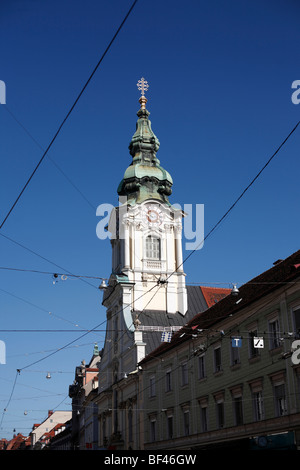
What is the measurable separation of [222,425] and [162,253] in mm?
30177

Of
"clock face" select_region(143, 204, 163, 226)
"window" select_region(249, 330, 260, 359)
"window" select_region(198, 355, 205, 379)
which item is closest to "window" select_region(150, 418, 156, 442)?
"window" select_region(198, 355, 205, 379)

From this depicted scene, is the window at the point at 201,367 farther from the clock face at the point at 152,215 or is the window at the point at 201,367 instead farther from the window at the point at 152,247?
the clock face at the point at 152,215

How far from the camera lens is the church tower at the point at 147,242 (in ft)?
197

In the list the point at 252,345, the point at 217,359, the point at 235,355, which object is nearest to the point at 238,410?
the point at 235,355

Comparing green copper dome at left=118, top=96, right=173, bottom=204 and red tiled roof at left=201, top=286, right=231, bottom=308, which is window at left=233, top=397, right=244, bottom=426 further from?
green copper dome at left=118, top=96, right=173, bottom=204

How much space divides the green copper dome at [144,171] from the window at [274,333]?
35171mm

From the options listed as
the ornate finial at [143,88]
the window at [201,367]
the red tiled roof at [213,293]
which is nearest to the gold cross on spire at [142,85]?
the ornate finial at [143,88]

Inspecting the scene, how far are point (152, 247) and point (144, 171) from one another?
8351 mm

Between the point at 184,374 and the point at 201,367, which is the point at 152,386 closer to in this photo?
the point at 184,374

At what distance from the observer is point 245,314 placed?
104 ft

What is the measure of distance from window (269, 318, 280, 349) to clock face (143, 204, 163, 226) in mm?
34353

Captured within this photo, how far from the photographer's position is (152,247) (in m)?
62.8
